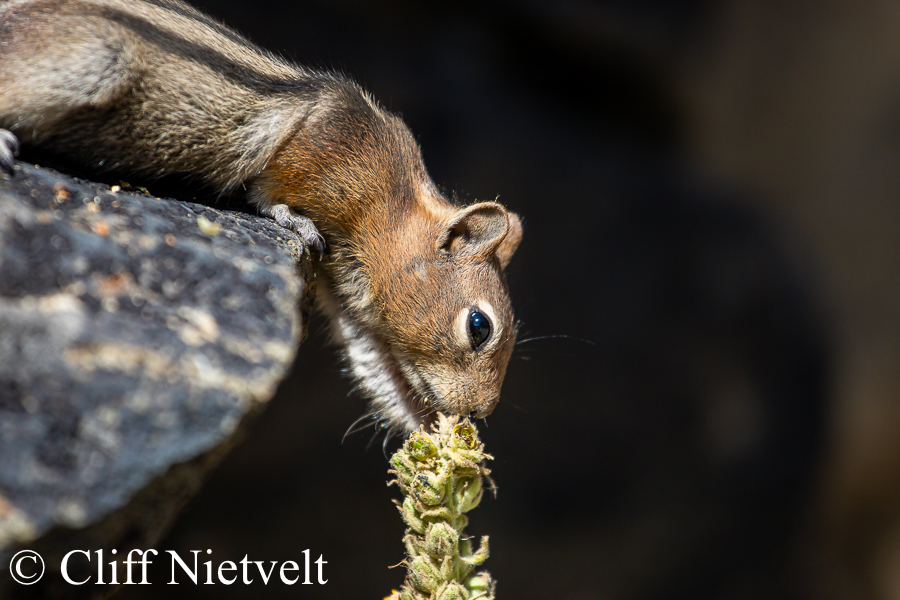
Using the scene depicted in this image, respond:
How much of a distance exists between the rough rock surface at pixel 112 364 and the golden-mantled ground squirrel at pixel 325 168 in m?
0.36

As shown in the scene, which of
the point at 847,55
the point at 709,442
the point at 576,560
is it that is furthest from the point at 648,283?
the point at 847,55

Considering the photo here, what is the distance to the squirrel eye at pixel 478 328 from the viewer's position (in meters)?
1.74

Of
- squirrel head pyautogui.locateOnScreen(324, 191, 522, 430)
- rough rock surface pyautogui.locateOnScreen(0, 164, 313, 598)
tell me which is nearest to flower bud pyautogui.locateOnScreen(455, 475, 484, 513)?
rough rock surface pyautogui.locateOnScreen(0, 164, 313, 598)

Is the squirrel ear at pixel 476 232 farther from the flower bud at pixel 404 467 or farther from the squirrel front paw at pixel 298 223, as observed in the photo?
the flower bud at pixel 404 467

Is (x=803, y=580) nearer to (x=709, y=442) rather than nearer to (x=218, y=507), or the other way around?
(x=709, y=442)

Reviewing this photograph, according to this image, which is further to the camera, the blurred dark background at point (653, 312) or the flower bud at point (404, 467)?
the blurred dark background at point (653, 312)

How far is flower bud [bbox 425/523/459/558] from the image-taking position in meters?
1.12

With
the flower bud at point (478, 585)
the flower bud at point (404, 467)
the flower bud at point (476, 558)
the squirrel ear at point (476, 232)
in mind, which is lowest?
the flower bud at point (478, 585)

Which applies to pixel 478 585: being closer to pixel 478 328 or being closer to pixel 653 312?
pixel 478 328

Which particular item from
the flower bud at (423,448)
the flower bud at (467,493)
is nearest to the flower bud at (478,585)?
the flower bud at (467,493)

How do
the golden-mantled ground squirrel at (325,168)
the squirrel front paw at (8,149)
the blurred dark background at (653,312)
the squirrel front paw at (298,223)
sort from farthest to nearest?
the blurred dark background at (653,312) → the squirrel front paw at (298,223) → the golden-mantled ground squirrel at (325,168) → the squirrel front paw at (8,149)

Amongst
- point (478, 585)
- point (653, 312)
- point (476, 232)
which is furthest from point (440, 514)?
point (653, 312)

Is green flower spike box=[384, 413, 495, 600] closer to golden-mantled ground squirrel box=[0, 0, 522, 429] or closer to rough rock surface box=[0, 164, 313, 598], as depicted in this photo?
rough rock surface box=[0, 164, 313, 598]

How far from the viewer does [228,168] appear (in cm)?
169
